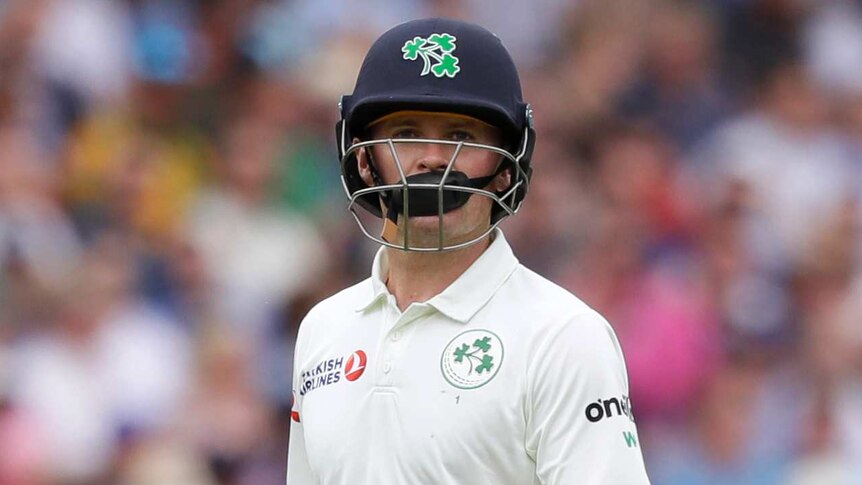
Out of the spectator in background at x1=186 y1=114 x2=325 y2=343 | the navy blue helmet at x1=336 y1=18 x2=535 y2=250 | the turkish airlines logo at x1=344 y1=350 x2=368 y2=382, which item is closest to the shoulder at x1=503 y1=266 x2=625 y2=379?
the navy blue helmet at x1=336 y1=18 x2=535 y2=250

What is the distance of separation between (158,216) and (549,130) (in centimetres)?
218

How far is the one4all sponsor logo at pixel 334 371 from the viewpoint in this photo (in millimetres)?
3316

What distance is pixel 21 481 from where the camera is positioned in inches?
266

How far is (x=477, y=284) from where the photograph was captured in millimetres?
3262

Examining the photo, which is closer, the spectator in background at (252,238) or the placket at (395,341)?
the placket at (395,341)

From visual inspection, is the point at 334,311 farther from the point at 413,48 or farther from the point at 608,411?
the point at 608,411

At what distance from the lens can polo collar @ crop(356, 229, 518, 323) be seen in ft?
10.6

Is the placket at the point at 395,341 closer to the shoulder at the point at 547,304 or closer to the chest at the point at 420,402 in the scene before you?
the chest at the point at 420,402

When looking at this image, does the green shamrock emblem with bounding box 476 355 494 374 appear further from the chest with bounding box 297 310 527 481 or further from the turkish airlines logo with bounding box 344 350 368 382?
the turkish airlines logo with bounding box 344 350 368 382

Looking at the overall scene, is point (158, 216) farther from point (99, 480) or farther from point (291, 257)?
point (99, 480)

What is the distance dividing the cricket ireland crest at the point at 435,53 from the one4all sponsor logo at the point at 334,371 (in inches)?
24.3

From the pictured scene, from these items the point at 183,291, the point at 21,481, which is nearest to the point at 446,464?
the point at 21,481

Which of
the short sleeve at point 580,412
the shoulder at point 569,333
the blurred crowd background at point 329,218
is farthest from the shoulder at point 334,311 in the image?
the blurred crowd background at point 329,218

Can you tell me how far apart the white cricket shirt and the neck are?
0.04m
